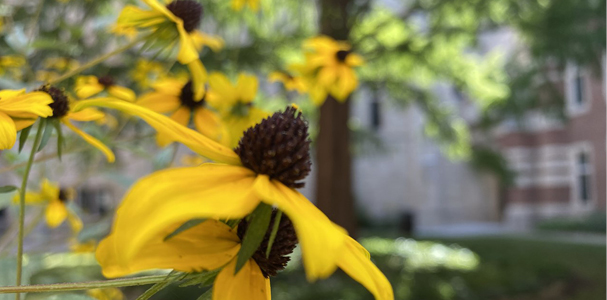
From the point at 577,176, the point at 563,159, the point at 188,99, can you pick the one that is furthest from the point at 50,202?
the point at 563,159

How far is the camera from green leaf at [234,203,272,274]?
342 mm

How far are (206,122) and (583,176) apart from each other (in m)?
15.4

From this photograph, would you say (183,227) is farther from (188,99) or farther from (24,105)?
(188,99)

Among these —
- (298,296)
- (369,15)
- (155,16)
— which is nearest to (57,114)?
(155,16)

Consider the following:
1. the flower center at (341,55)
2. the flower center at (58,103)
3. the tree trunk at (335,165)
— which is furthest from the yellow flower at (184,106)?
the tree trunk at (335,165)

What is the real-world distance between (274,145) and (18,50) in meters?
0.78

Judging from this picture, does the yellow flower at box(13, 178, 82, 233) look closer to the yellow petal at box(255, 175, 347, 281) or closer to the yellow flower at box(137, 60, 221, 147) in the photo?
the yellow flower at box(137, 60, 221, 147)

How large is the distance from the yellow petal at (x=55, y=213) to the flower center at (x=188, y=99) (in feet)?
1.48

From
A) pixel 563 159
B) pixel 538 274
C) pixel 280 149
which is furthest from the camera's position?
pixel 563 159

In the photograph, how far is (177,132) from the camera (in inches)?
15.2

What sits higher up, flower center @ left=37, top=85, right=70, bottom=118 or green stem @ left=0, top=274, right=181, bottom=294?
flower center @ left=37, top=85, right=70, bottom=118

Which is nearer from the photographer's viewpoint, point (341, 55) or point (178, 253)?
point (178, 253)

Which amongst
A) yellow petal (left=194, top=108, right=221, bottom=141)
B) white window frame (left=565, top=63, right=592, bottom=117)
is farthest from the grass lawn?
white window frame (left=565, top=63, right=592, bottom=117)

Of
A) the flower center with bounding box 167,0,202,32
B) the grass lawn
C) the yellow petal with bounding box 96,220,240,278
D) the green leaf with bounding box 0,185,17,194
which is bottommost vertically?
the grass lawn
